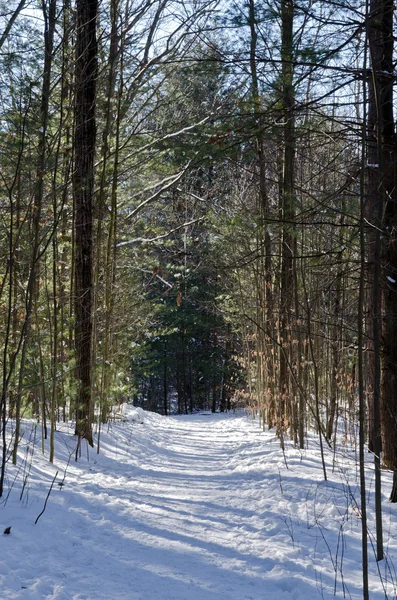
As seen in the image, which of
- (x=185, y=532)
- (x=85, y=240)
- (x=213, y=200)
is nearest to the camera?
(x=185, y=532)

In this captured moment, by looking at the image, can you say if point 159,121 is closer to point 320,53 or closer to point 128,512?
point 320,53

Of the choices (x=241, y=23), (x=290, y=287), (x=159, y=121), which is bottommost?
(x=290, y=287)

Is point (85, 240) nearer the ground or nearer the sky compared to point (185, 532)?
nearer the sky

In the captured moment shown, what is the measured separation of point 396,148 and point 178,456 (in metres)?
5.62

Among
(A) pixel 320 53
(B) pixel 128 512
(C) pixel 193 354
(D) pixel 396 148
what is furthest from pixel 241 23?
(C) pixel 193 354

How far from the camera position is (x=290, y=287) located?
7359 millimetres

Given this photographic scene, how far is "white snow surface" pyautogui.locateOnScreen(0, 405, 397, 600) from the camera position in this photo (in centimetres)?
295

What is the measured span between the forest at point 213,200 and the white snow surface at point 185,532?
0.54 meters

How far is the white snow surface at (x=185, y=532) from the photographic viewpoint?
2947mm

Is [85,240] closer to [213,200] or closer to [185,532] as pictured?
[185,532]

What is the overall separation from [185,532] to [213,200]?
8.89 metres

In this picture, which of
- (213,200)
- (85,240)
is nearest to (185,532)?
(85,240)

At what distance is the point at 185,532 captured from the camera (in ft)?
13.0

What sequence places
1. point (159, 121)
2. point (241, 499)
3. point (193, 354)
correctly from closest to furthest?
point (241, 499) → point (159, 121) → point (193, 354)
